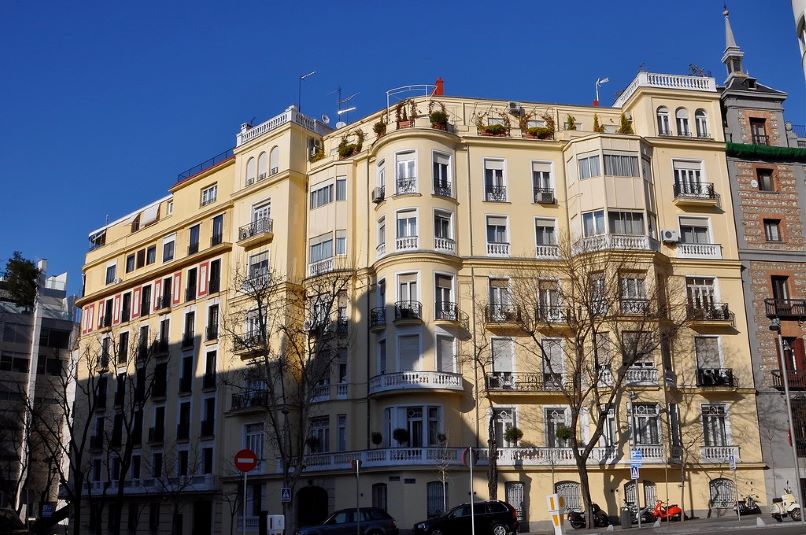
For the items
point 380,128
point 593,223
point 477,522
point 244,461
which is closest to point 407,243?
point 380,128

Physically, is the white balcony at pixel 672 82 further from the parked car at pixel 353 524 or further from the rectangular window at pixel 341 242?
the parked car at pixel 353 524

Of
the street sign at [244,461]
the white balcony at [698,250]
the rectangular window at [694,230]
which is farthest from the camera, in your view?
the rectangular window at [694,230]

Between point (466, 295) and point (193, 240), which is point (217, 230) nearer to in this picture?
point (193, 240)

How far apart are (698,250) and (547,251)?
798 centimetres

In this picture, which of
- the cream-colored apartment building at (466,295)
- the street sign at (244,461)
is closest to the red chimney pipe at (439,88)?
the cream-colored apartment building at (466,295)

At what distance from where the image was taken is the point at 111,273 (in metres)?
64.0

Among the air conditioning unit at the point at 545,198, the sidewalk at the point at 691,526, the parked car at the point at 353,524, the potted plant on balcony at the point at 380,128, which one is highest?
the potted plant on balcony at the point at 380,128

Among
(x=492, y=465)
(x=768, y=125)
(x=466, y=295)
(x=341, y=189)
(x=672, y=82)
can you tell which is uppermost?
(x=672, y=82)

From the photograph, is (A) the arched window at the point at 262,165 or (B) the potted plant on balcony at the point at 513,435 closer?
(B) the potted plant on balcony at the point at 513,435

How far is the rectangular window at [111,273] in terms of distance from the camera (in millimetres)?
63406

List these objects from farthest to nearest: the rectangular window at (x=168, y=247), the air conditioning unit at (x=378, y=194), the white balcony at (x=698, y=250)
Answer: the rectangular window at (x=168, y=247)
the air conditioning unit at (x=378, y=194)
the white balcony at (x=698, y=250)

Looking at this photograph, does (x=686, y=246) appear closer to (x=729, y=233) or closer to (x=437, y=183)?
(x=729, y=233)

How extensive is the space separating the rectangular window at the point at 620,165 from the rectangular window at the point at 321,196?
15.5 meters

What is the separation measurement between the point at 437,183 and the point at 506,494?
16.3 meters
